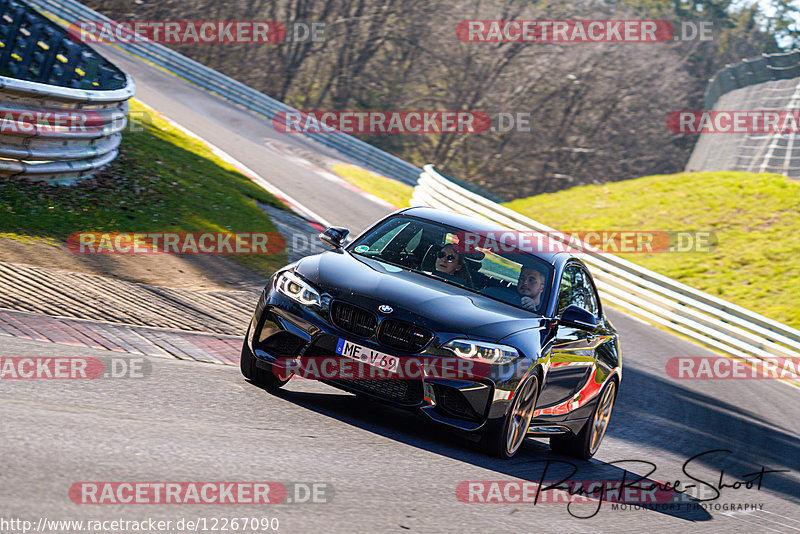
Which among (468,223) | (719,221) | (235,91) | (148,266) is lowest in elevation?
(235,91)

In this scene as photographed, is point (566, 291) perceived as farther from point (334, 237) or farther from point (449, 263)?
point (334, 237)

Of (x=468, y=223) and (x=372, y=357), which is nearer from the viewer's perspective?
(x=372, y=357)

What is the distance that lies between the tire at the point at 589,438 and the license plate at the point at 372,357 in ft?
7.34

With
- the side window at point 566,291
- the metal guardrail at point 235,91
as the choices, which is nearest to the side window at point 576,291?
the side window at point 566,291

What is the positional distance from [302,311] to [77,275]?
12.7 feet

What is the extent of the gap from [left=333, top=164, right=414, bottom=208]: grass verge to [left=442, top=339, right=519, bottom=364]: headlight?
1865 centimetres

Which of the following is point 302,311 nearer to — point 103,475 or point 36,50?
point 103,475

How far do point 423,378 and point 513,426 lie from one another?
2.59ft

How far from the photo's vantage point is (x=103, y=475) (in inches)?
181
